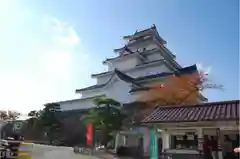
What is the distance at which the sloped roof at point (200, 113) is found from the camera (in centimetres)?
A: 1082

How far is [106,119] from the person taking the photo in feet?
85.7

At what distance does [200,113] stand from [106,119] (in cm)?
1517

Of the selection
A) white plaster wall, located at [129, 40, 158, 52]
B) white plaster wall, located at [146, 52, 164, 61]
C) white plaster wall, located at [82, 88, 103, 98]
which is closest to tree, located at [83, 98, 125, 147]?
white plaster wall, located at [82, 88, 103, 98]

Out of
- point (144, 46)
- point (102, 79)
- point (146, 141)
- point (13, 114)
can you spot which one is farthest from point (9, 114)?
point (146, 141)

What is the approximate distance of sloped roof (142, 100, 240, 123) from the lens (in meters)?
10.8

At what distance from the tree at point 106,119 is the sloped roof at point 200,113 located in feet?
42.4

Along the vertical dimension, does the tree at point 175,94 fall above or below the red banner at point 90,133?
above

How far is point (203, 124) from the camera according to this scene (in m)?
11.8

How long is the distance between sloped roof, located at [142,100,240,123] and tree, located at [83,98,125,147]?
12915mm

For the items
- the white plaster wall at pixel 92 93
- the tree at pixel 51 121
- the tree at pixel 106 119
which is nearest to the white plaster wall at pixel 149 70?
the white plaster wall at pixel 92 93

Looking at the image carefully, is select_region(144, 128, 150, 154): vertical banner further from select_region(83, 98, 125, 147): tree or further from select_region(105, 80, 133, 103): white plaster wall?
select_region(105, 80, 133, 103): white plaster wall

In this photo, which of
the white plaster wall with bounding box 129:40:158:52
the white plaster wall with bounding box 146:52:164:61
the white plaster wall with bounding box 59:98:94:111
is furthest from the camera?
the white plaster wall with bounding box 129:40:158:52

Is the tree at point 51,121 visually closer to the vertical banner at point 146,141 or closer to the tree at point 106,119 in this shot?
the tree at point 106,119

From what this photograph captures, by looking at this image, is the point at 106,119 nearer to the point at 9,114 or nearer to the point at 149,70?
the point at 149,70
